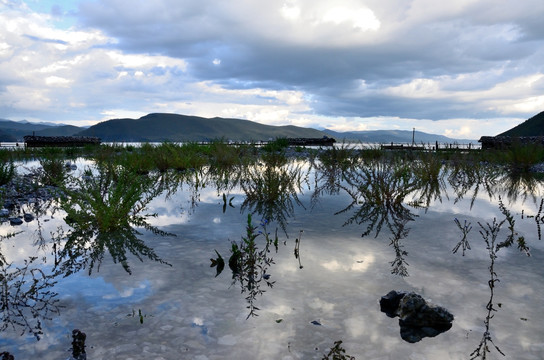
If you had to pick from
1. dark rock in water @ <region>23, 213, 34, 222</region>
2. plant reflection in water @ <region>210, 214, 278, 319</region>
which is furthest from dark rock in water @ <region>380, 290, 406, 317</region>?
dark rock in water @ <region>23, 213, 34, 222</region>

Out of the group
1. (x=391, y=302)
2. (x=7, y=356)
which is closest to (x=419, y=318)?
(x=391, y=302)

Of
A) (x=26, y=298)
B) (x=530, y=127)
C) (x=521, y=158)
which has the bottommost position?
(x=26, y=298)

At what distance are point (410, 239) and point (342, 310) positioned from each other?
6.92ft

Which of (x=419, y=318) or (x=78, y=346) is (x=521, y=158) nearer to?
(x=419, y=318)

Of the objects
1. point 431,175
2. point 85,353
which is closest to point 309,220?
point 85,353

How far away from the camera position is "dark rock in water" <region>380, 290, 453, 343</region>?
2154mm

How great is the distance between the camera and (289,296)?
260 centimetres

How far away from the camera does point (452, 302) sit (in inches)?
99.4

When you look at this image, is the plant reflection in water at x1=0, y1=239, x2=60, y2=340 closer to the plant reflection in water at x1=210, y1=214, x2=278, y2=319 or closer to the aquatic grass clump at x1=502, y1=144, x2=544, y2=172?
the plant reflection in water at x1=210, y1=214, x2=278, y2=319

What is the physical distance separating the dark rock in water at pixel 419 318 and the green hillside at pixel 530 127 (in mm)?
96792

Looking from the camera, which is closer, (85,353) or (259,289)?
(85,353)

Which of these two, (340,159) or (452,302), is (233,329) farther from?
(340,159)

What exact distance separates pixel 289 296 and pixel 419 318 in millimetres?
823

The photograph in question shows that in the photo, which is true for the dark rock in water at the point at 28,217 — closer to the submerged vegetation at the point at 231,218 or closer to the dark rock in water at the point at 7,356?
the submerged vegetation at the point at 231,218
